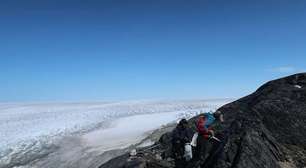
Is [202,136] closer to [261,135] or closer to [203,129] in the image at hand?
[203,129]

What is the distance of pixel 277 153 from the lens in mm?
14977

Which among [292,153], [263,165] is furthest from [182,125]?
[292,153]

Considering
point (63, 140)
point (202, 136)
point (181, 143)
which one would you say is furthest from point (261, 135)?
point (63, 140)

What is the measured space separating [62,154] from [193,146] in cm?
1433

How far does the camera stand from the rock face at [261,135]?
45.3 ft

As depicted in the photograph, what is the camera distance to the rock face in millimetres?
13797

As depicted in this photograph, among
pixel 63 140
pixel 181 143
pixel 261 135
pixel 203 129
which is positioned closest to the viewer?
pixel 203 129

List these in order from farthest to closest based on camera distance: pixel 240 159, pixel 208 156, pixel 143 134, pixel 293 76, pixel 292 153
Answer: pixel 143 134 < pixel 293 76 < pixel 292 153 < pixel 208 156 < pixel 240 159

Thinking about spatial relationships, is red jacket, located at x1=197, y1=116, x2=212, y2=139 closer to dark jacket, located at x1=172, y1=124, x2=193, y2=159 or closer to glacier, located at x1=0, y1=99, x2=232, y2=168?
dark jacket, located at x1=172, y1=124, x2=193, y2=159

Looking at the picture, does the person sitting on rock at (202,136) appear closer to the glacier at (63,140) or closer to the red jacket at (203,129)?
the red jacket at (203,129)

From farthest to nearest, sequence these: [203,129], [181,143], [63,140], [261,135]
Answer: [63,140] < [181,143] < [261,135] < [203,129]

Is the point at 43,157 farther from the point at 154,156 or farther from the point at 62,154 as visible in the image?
the point at 154,156

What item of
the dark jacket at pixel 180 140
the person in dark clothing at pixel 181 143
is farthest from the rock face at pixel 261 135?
the dark jacket at pixel 180 140

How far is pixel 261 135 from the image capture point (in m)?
15.4
